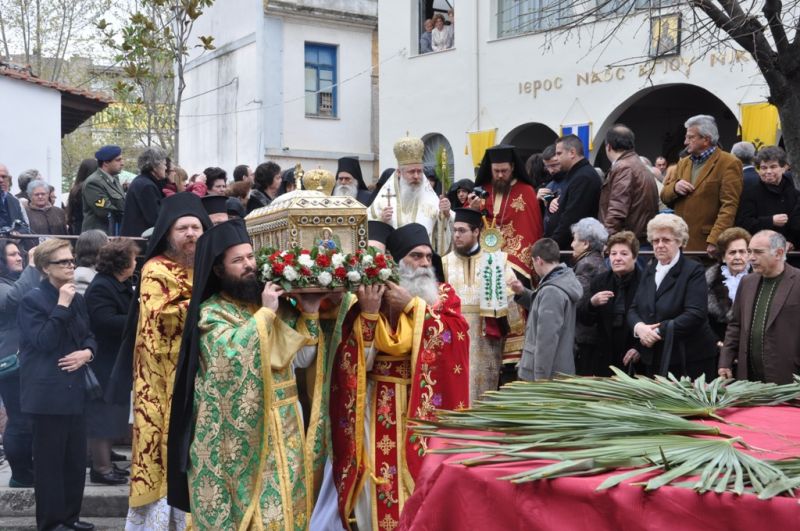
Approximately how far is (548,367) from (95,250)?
3464 millimetres

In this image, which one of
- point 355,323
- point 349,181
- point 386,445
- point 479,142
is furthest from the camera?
point 479,142

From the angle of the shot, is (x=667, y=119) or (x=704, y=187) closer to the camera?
(x=704, y=187)

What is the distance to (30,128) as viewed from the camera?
20109mm

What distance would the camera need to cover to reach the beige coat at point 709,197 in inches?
318

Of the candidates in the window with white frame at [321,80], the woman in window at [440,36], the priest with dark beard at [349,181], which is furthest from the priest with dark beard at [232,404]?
the window with white frame at [321,80]

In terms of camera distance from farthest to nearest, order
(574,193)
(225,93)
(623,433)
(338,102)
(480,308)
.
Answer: (225,93)
(338,102)
(574,193)
(480,308)
(623,433)

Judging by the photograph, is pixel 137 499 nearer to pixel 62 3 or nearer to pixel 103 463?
Result: pixel 103 463

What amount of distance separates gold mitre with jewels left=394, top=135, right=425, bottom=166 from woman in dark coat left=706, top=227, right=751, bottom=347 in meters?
2.47

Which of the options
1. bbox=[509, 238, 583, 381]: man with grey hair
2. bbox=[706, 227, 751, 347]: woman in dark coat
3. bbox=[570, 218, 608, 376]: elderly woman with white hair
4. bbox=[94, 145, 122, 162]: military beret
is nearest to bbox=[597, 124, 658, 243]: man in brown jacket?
bbox=[570, 218, 608, 376]: elderly woman with white hair

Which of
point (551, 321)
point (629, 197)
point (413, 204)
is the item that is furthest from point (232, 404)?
point (629, 197)

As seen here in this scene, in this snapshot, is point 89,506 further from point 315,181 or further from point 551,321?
point 551,321

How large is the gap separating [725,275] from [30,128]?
52.6 ft

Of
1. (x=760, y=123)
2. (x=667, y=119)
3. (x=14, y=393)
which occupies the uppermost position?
(x=667, y=119)

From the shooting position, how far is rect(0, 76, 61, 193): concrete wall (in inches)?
768
